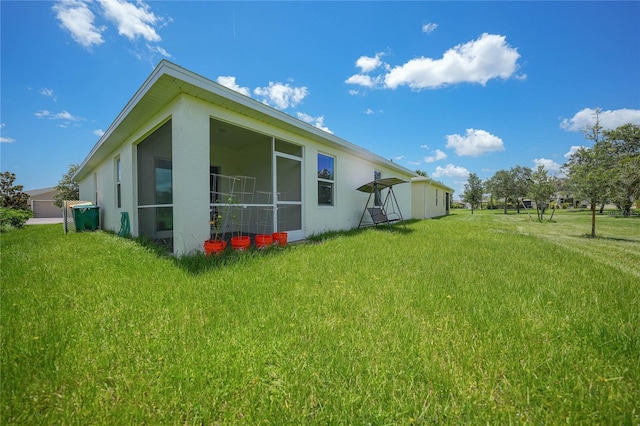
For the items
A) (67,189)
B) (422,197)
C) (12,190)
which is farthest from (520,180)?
(12,190)

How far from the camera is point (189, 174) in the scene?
415cm

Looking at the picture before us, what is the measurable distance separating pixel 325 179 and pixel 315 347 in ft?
20.6

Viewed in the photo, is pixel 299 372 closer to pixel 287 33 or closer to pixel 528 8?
pixel 287 33

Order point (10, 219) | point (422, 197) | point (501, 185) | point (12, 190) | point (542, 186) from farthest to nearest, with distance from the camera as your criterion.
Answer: point (501, 185), point (12, 190), point (422, 197), point (542, 186), point (10, 219)

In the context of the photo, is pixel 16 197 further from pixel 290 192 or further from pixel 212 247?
pixel 212 247

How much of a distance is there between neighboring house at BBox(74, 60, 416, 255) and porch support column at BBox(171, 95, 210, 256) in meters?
0.02

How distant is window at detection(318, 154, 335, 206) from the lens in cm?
746

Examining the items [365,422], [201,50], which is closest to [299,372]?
[365,422]

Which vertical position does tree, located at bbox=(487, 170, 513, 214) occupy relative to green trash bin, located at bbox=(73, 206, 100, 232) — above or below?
above

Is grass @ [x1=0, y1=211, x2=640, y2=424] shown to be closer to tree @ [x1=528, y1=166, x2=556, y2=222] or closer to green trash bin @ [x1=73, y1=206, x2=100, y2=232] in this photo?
green trash bin @ [x1=73, y1=206, x2=100, y2=232]

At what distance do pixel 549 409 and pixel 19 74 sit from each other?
1370 centimetres

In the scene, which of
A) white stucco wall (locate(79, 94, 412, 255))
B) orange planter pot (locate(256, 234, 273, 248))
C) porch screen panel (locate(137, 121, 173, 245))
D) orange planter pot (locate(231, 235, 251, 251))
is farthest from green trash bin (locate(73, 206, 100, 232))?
orange planter pot (locate(256, 234, 273, 248))

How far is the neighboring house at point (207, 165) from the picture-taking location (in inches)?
163

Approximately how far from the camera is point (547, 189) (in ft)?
42.3
